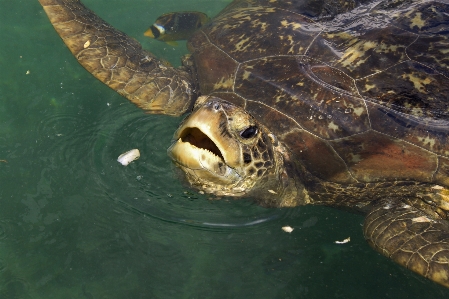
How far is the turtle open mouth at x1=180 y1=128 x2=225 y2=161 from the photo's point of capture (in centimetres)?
228

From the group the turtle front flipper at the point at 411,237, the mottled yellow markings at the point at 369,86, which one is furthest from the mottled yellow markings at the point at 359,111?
the turtle front flipper at the point at 411,237

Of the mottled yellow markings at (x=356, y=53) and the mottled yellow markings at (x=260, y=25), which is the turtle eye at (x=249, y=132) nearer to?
the mottled yellow markings at (x=356, y=53)

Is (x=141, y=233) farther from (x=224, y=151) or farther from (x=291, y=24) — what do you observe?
(x=291, y=24)

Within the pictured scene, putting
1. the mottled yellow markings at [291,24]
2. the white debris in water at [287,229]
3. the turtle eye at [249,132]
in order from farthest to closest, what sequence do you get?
the mottled yellow markings at [291,24]
the white debris in water at [287,229]
the turtle eye at [249,132]

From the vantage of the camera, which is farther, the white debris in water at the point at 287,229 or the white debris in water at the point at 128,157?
the white debris in water at the point at 128,157

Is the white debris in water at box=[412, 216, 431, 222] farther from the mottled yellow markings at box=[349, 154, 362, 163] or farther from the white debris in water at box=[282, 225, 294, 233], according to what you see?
the white debris in water at box=[282, 225, 294, 233]

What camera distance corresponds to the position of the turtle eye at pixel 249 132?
226 centimetres

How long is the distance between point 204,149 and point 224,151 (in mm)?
132

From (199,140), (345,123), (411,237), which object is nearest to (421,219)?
(411,237)

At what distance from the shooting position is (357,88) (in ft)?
8.61

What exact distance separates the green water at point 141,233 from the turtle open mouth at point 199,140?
59cm

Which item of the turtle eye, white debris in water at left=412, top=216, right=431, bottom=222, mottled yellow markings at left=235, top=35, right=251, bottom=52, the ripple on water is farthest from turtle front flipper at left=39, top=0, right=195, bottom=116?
white debris in water at left=412, top=216, right=431, bottom=222

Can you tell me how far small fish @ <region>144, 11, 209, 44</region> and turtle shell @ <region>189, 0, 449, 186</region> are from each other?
1.61m

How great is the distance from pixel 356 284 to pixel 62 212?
201 cm
